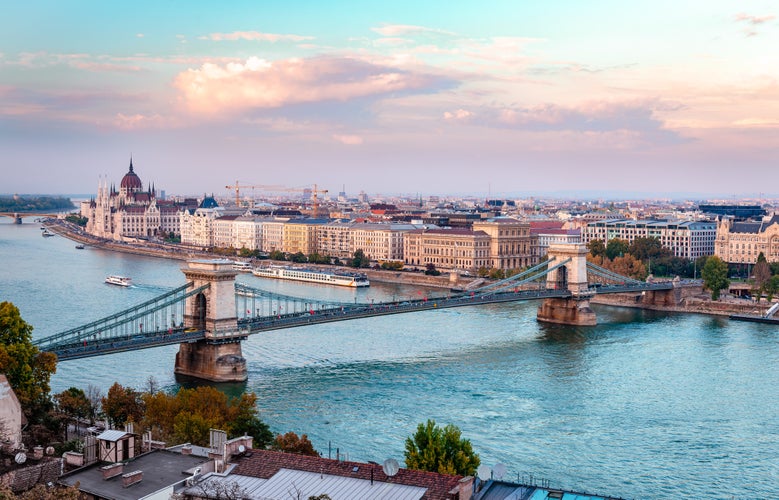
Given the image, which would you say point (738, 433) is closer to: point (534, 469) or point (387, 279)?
point (534, 469)

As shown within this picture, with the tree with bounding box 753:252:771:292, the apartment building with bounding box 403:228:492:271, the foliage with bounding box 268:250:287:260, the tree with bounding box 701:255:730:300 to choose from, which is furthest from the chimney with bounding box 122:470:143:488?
the foliage with bounding box 268:250:287:260

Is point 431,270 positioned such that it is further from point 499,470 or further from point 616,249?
point 499,470

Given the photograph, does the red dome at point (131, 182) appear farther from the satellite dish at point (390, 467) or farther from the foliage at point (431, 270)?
the satellite dish at point (390, 467)

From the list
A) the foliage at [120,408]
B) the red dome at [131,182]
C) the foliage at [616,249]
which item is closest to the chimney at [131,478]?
the foliage at [120,408]

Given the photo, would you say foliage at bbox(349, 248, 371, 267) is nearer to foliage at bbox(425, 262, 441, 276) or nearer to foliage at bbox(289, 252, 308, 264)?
foliage at bbox(289, 252, 308, 264)

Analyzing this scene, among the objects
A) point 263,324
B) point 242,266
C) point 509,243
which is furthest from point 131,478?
point 242,266

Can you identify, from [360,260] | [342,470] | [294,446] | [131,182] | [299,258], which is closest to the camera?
[342,470]

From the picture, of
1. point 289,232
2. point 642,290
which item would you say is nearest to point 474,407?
point 642,290
